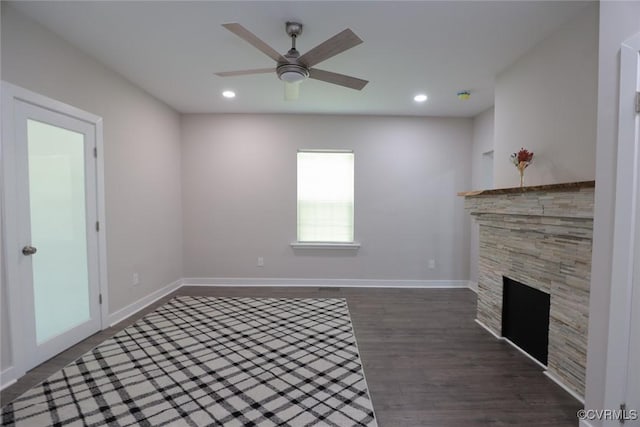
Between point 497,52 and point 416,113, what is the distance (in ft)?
5.60

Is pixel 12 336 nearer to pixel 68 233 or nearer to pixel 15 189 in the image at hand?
pixel 68 233

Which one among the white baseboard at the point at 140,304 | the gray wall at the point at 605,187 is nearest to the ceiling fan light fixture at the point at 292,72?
the gray wall at the point at 605,187

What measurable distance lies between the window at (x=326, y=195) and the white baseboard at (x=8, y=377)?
125 inches

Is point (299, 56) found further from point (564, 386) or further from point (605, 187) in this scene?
point (564, 386)

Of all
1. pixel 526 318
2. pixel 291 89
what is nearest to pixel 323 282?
pixel 526 318

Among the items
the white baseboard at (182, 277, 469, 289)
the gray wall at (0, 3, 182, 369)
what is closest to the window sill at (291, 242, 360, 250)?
the white baseboard at (182, 277, 469, 289)

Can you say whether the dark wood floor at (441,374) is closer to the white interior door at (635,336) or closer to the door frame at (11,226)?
the door frame at (11,226)

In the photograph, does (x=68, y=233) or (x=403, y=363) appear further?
(x=68, y=233)

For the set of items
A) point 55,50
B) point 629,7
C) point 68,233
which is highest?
point 55,50

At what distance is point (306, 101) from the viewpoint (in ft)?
12.4

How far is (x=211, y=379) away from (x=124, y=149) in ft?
8.72

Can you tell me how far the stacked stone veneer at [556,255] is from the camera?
1831mm

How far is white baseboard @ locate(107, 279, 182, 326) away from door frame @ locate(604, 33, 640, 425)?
13.0 ft

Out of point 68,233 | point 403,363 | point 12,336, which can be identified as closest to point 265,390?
point 403,363
